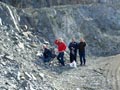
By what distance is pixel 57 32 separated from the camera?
2598cm

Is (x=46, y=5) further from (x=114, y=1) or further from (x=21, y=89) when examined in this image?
(x=21, y=89)

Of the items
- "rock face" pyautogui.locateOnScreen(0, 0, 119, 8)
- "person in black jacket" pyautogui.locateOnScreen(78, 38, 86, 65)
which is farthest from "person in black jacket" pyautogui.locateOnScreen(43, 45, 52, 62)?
"rock face" pyautogui.locateOnScreen(0, 0, 119, 8)

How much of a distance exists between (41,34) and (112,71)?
6771mm

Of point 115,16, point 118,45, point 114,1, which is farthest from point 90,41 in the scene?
point 114,1

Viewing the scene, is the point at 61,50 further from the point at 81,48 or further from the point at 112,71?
the point at 112,71

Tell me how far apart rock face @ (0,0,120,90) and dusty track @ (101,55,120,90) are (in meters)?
2.45

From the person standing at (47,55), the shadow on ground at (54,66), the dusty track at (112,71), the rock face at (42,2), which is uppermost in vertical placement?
the rock face at (42,2)

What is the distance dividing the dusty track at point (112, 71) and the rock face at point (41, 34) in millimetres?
2451

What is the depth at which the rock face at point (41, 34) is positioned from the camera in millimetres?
15150

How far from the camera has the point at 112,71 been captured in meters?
19.6

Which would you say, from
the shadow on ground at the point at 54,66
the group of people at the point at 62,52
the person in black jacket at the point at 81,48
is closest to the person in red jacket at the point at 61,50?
the group of people at the point at 62,52

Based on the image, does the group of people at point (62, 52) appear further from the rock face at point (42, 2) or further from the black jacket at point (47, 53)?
the rock face at point (42, 2)

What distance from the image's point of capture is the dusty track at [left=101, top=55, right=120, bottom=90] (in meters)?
17.1

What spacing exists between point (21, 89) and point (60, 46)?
6882 millimetres
